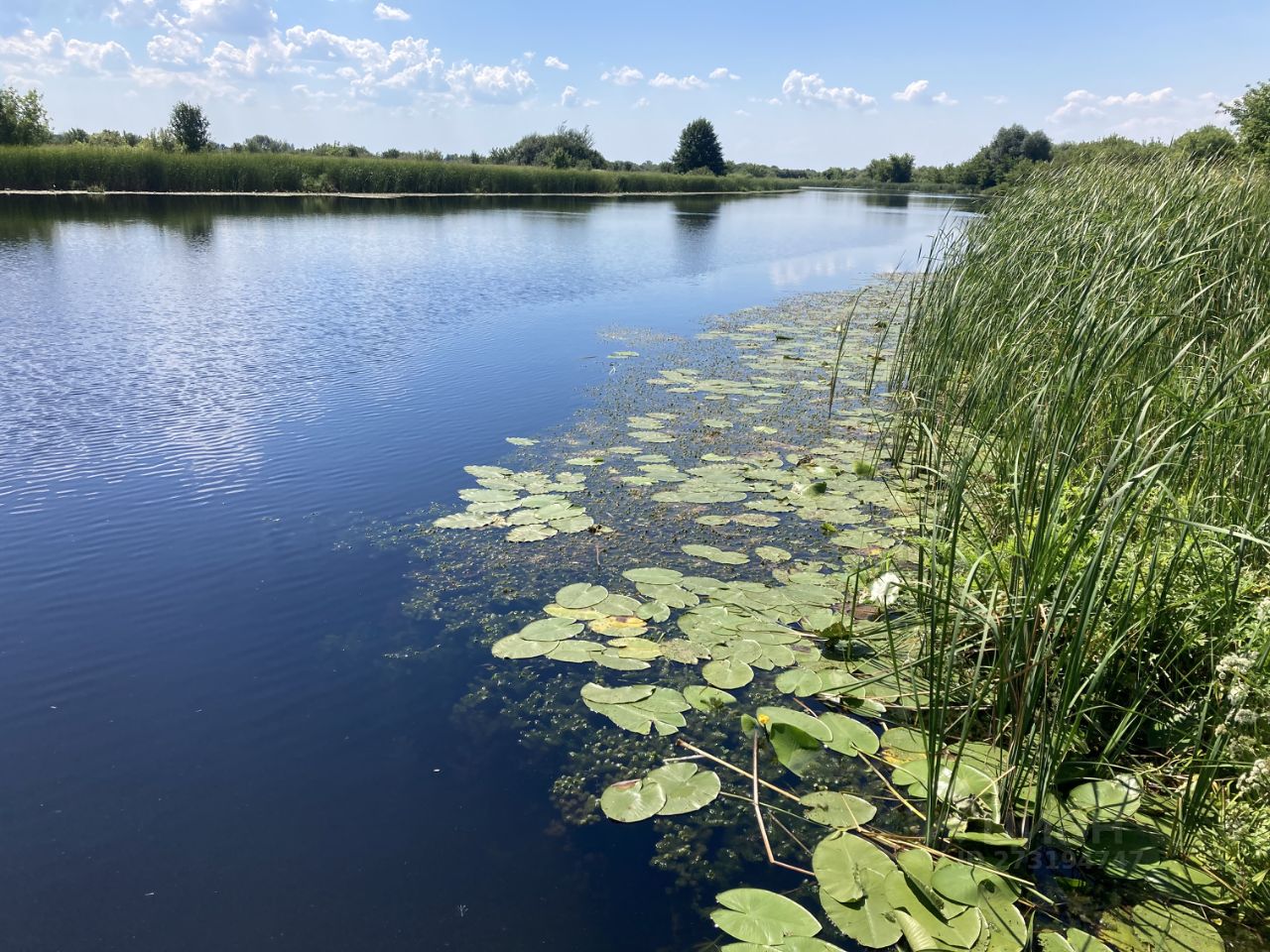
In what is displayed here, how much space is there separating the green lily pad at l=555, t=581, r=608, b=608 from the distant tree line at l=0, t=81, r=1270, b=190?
6310 mm

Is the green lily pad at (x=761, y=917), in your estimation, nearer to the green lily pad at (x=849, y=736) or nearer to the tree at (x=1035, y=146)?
the green lily pad at (x=849, y=736)

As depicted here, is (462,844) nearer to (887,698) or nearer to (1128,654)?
(887,698)

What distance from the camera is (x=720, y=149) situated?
64000mm

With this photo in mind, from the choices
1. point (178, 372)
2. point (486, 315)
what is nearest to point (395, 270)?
point (486, 315)

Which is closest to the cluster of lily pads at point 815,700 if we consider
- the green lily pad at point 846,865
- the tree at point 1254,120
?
the green lily pad at point 846,865

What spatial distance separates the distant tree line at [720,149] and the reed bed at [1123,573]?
4269 millimetres

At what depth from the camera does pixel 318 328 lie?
9.45m

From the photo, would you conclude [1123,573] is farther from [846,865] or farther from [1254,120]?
[1254,120]

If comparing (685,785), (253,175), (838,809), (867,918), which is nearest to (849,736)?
(838,809)

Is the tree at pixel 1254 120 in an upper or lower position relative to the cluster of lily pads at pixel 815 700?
upper

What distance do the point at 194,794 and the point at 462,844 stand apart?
950 mm

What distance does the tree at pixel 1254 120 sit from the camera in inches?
606

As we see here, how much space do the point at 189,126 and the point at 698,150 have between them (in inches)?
1552

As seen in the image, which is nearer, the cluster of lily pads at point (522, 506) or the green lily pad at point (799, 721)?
the green lily pad at point (799, 721)
